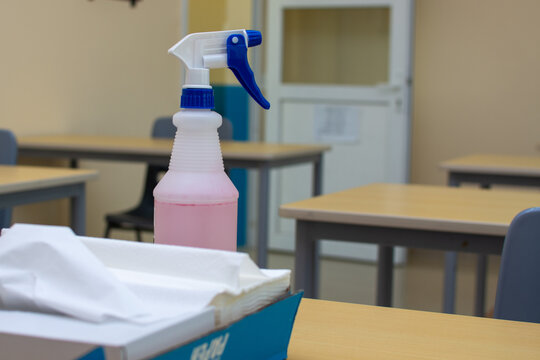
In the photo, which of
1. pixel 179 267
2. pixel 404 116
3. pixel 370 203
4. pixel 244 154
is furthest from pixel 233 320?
pixel 404 116

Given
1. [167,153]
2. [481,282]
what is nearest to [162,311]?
[167,153]

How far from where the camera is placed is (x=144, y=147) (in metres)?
3.15

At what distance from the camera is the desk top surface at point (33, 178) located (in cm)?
200

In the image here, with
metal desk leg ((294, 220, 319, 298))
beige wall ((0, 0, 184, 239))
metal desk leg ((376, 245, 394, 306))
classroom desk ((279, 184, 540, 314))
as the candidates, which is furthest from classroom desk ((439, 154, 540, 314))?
beige wall ((0, 0, 184, 239))

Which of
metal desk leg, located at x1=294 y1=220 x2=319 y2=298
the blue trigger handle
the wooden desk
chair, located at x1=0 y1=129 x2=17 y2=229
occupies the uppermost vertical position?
the blue trigger handle

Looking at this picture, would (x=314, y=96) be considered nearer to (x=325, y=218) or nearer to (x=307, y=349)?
(x=325, y=218)

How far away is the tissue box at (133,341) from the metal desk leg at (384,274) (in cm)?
187

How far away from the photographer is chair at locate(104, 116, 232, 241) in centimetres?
331

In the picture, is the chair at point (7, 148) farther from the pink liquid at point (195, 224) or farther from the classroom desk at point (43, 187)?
the pink liquid at point (195, 224)

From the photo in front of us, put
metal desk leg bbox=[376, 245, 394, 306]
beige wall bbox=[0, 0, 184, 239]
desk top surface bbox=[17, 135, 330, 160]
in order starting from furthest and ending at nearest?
beige wall bbox=[0, 0, 184, 239], desk top surface bbox=[17, 135, 330, 160], metal desk leg bbox=[376, 245, 394, 306]

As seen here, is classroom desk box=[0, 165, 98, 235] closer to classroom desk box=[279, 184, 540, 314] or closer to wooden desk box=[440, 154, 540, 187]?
classroom desk box=[279, 184, 540, 314]

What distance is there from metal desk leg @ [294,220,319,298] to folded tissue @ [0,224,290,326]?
3.78ft

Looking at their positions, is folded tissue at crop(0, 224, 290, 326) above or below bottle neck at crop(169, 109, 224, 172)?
below

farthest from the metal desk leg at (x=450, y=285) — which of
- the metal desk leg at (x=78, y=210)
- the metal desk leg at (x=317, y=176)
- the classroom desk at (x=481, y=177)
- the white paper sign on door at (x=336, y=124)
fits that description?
the white paper sign on door at (x=336, y=124)
